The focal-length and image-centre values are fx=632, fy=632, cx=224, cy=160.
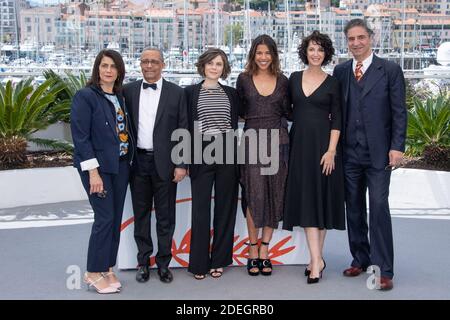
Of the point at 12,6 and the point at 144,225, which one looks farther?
the point at 12,6

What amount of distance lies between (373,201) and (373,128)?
1.70ft

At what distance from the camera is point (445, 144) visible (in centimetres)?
770

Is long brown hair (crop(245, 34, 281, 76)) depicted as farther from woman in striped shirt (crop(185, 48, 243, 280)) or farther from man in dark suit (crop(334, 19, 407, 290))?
man in dark suit (crop(334, 19, 407, 290))

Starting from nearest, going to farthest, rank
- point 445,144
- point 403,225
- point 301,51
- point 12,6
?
point 301,51 < point 403,225 < point 445,144 < point 12,6

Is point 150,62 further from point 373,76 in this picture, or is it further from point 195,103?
point 373,76

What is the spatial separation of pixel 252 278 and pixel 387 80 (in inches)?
67.9

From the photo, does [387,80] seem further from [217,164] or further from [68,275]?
[68,275]

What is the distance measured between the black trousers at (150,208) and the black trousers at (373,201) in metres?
1.28

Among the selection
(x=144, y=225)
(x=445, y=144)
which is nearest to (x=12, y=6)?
(x=445, y=144)

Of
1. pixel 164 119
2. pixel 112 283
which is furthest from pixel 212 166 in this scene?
pixel 112 283

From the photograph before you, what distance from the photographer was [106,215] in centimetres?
422

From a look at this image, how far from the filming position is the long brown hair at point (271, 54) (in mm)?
4469

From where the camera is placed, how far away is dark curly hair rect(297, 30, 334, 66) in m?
4.45

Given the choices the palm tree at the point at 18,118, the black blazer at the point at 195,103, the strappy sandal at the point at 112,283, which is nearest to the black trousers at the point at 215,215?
the black blazer at the point at 195,103
